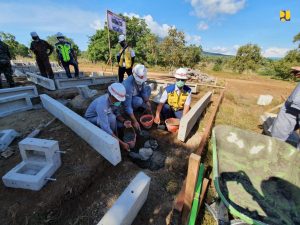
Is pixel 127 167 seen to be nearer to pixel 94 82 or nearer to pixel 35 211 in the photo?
pixel 35 211

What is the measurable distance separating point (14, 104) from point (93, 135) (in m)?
2.94

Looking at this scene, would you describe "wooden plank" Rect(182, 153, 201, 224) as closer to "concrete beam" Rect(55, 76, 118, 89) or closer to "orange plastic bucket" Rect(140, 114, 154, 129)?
"orange plastic bucket" Rect(140, 114, 154, 129)

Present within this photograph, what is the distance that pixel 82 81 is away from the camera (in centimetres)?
669

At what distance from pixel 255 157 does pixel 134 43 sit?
30.0 m

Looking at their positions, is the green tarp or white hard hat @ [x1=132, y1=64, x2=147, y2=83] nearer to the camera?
the green tarp

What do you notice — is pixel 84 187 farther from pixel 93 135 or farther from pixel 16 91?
pixel 16 91

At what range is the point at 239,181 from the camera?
214 cm

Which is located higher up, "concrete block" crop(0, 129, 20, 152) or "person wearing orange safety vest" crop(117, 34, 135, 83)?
"person wearing orange safety vest" crop(117, 34, 135, 83)

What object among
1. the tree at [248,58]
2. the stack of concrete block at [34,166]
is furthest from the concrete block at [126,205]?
the tree at [248,58]

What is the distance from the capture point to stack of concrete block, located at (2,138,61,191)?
2084mm

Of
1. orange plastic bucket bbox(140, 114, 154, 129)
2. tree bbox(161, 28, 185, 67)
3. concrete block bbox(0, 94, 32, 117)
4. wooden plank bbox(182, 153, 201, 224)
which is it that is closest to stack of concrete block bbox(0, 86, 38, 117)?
concrete block bbox(0, 94, 32, 117)

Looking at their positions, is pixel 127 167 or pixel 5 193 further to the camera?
pixel 127 167

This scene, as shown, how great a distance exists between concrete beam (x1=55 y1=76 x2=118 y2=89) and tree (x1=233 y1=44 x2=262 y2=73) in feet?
81.9

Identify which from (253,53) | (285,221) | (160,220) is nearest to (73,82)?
(160,220)
